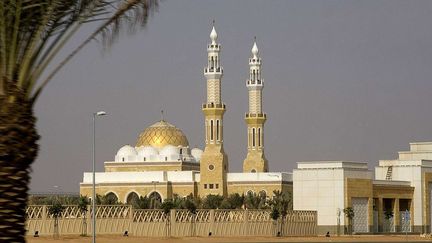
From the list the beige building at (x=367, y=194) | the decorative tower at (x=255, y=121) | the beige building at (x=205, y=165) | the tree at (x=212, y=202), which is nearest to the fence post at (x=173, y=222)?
the beige building at (x=367, y=194)

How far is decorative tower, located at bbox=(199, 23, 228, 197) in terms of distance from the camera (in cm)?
10200

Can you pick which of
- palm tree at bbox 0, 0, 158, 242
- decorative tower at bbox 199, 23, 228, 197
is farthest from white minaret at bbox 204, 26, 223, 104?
palm tree at bbox 0, 0, 158, 242

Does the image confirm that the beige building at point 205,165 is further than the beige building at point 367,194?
Yes

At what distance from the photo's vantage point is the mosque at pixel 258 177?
7950 cm

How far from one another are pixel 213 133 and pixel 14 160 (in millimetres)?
89483

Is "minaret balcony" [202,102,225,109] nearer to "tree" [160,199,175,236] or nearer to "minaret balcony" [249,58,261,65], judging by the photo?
"minaret balcony" [249,58,261,65]

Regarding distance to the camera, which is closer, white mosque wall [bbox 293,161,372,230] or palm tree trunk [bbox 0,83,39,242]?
palm tree trunk [bbox 0,83,39,242]

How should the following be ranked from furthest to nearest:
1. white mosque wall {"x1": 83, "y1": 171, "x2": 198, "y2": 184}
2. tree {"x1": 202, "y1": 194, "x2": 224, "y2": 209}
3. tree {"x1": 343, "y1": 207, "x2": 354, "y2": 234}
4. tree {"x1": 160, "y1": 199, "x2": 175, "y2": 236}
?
white mosque wall {"x1": 83, "y1": 171, "x2": 198, "y2": 184} < tree {"x1": 202, "y1": 194, "x2": 224, "y2": 209} < tree {"x1": 343, "y1": 207, "x2": 354, "y2": 234} < tree {"x1": 160, "y1": 199, "x2": 175, "y2": 236}

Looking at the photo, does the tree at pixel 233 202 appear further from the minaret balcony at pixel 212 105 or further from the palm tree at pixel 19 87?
the palm tree at pixel 19 87

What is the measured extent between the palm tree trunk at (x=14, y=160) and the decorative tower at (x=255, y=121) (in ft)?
307

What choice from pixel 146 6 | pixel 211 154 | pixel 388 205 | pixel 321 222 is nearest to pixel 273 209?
pixel 321 222

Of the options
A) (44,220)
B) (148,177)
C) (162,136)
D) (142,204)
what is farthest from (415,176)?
(162,136)

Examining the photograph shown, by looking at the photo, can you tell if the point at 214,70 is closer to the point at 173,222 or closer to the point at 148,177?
the point at 148,177

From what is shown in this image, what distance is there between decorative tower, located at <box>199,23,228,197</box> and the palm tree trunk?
88888 mm
